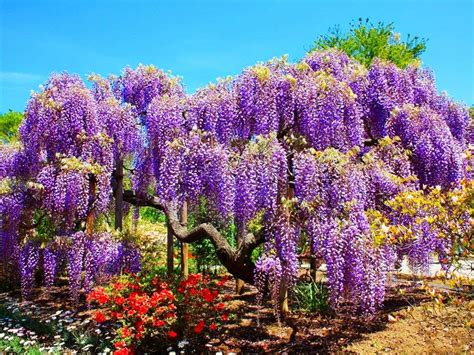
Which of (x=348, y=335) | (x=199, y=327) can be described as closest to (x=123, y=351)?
(x=199, y=327)

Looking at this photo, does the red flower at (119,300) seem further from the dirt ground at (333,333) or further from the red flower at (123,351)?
the dirt ground at (333,333)

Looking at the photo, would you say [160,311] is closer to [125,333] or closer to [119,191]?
[125,333]

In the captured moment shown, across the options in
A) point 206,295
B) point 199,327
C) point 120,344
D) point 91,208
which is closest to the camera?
point 120,344

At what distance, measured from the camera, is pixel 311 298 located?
7.34m

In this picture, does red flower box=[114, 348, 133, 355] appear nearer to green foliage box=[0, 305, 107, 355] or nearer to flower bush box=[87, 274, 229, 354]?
flower bush box=[87, 274, 229, 354]

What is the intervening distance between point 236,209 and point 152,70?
4.10m

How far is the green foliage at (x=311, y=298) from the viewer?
23.9 ft

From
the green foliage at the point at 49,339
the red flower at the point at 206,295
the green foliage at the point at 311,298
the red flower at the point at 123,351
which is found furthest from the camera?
the green foliage at the point at 311,298

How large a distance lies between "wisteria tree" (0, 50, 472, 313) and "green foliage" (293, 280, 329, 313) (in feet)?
2.67

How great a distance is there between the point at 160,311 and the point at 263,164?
2.25m

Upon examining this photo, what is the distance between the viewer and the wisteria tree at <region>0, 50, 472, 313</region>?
5750 mm

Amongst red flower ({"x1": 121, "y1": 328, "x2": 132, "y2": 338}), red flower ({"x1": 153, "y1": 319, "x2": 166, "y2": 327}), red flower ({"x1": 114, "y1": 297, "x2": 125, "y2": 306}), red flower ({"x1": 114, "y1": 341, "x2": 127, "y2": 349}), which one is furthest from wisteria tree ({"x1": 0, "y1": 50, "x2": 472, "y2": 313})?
red flower ({"x1": 114, "y1": 341, "x2": 127, "y2": 349})

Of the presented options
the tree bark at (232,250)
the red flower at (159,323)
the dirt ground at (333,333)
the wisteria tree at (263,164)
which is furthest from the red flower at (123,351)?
the tree bark at (232,250)

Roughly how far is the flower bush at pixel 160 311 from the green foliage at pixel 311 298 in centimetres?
150
